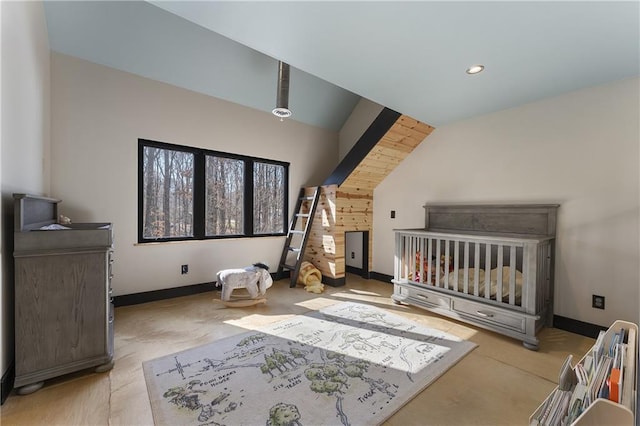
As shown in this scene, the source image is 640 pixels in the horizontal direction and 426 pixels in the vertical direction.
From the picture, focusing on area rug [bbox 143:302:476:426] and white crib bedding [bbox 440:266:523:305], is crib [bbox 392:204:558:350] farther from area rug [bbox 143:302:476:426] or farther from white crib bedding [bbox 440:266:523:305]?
area rug [bbox 143:302:476:426]

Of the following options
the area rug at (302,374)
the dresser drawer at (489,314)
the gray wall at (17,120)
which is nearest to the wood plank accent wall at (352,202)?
the area rug at (302,374)

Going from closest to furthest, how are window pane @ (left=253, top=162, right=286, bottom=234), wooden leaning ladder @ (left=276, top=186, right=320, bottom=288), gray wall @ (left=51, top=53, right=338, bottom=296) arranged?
gray wall @ (left=51, top=53, right=338, bottom=296), wooden leaning ladder @ (left=276, top=186, right=320, bottom=288), window pane @ (left=253, top=162, right=286, bottom=234)

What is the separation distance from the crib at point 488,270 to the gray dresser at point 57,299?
281 cm

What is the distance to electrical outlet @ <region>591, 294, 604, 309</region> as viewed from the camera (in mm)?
2379

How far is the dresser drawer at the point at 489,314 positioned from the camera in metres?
2.29

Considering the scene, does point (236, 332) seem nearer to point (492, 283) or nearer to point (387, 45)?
point (492, 283)

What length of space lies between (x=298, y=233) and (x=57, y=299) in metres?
2.79

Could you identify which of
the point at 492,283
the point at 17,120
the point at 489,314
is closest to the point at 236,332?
the point at 17,120

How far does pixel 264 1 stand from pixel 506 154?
2868 mm

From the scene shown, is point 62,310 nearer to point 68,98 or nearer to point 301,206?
point 68,98

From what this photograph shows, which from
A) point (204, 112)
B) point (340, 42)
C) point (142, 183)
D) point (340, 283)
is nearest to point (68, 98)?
point (142, 183)

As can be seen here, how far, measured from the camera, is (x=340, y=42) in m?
1.81

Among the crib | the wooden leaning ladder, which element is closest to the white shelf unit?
the crib

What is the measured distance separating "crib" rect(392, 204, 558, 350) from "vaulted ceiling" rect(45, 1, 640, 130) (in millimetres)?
1239
